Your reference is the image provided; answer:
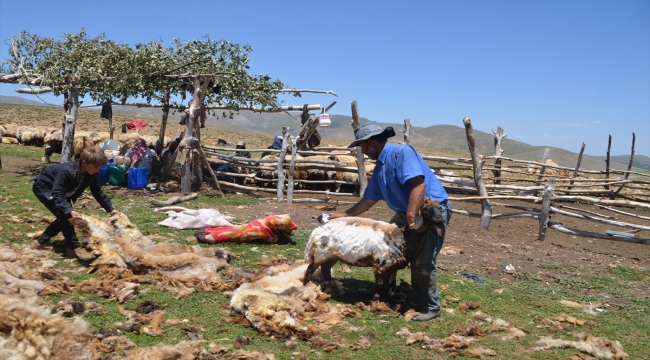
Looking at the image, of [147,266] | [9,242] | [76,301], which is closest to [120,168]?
[9,242]

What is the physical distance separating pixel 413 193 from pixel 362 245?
0.69 m

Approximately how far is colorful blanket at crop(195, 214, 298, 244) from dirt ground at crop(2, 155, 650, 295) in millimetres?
1550

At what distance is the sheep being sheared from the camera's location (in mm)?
4648

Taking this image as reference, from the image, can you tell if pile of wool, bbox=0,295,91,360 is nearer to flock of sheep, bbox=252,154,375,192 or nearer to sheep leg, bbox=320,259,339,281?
sheep leg, bbox=320,259,339,281

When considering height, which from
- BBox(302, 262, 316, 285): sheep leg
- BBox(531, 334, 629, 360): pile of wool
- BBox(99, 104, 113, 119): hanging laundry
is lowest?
BBox(531, 334, 629, 360): pile of wool

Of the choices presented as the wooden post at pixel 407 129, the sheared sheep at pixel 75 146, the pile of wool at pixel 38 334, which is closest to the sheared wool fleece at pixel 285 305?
the pile of wool at pixel 38 334

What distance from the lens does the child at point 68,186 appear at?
545cm

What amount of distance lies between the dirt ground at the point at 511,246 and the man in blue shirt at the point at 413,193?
6.89 ft

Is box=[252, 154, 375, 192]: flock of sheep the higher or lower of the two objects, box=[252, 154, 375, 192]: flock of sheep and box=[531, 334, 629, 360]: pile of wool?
the higher

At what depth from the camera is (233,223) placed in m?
8.52

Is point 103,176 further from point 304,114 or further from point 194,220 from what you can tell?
point 304,114

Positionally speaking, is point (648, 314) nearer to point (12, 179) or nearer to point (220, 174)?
point (220, 174)

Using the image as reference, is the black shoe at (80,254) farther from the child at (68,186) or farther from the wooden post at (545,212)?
the wooden post at (545,212)

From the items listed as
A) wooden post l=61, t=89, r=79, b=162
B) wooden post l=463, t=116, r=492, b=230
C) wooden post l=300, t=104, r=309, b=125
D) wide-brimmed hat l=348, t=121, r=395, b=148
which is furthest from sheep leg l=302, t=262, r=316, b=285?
wooden post l=300, t=104, r=309, b=125
